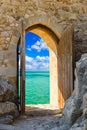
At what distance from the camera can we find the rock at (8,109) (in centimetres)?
619

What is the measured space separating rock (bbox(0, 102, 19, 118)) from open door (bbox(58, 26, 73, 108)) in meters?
1.60

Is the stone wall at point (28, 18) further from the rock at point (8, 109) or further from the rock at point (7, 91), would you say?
the rock at point (8, 109)

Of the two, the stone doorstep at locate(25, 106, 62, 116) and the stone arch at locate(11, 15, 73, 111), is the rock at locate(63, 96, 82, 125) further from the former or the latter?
the stone arch at locate(11, 15, 73, 111)

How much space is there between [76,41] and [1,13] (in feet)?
7.77

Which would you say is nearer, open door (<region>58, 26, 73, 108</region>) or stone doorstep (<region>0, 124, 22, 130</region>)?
stone doorstep (<region>0, 124, 22, 130</region>)

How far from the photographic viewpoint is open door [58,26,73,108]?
23.6 feet

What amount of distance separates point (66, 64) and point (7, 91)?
187cm

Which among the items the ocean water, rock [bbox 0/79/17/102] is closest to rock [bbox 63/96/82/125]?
rock [bbox 0/79/17/102]

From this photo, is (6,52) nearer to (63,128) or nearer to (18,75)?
(18,75)

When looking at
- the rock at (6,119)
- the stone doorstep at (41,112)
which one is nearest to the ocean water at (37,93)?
the stone doorstep at (41,112)

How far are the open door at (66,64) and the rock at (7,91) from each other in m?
1.46

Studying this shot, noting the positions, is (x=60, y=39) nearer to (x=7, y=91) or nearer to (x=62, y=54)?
(x=62, y=54)

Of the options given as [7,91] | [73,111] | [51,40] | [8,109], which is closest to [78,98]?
[73,111]

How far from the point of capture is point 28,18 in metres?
7.18
